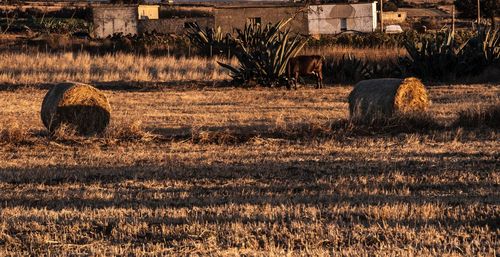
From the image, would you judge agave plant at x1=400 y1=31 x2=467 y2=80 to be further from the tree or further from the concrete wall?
the tree

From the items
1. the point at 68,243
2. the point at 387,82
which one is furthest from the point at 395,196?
the point at 387,82

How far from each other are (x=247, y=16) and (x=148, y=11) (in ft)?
43.7

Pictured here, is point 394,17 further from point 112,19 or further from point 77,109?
point 77,109

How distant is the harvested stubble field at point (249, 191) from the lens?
7246 millimetres

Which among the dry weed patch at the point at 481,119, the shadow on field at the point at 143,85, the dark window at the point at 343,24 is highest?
the dark window at the point at 343,24

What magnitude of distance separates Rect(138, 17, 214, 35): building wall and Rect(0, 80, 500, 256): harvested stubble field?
45.7 metres

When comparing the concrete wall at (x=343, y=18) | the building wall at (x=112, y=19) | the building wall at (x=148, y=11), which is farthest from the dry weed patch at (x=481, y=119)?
the building wall at (x=148, y=11)

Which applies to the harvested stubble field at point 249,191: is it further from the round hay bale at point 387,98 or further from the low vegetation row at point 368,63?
the low vegetation row at point 368,63

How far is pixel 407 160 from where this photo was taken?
11719 millimetres

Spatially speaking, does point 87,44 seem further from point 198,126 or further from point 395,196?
point 395,196

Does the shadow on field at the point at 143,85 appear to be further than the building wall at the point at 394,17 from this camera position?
No

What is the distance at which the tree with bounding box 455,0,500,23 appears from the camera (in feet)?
226

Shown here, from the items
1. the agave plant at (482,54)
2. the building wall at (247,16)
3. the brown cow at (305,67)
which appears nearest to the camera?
the brown cow at (305,67)

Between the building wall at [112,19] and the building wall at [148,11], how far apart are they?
1713 millimetres
